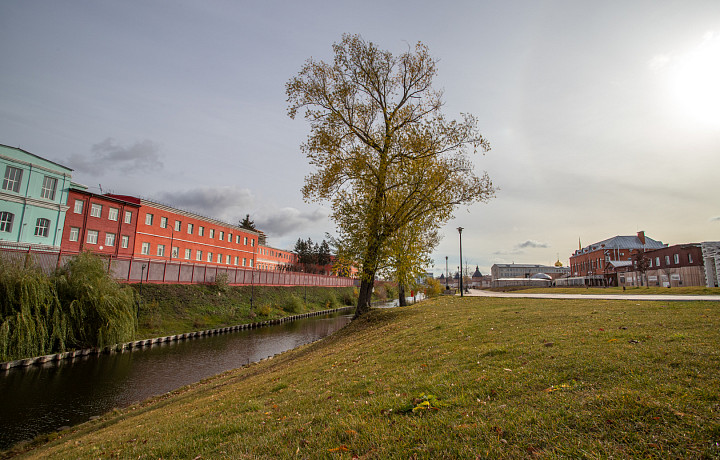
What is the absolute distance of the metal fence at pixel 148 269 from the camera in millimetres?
24566

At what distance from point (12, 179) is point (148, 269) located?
1532 cm

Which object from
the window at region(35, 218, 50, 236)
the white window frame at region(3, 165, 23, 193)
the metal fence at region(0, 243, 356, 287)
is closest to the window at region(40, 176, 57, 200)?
the white window frame at region(3, 165, 23, 193)

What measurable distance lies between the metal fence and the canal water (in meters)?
7.48

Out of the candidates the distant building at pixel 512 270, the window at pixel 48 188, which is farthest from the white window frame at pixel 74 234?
the distant building at pixel 512 270

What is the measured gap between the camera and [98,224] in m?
42.1

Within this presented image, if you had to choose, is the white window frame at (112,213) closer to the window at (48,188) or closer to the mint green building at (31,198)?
the mint green building at (31,198)

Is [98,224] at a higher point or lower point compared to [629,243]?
lower

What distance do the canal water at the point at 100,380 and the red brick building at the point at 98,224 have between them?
22.3 m

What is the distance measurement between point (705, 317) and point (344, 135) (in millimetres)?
17018

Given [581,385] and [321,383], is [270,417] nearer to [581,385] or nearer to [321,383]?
[321,383]

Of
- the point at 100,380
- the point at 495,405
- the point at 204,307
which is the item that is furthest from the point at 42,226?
the point at 495,405

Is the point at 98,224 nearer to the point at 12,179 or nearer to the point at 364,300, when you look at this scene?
the point at 12,179

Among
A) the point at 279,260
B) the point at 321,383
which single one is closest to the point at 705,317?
the point at 321,383

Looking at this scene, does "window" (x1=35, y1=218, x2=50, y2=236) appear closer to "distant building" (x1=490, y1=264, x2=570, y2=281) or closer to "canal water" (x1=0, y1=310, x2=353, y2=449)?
"canal water" (x1=0, y1=310, x2=353, y2=449)
